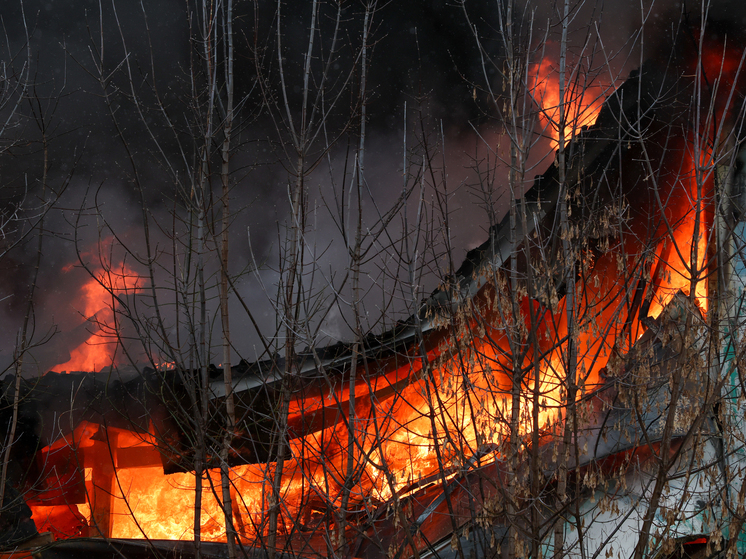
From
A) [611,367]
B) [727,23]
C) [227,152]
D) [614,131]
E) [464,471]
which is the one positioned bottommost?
[464,471]

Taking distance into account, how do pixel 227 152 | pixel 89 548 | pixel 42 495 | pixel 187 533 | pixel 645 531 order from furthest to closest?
1. pixel 187 533
2. pixel 42 495
3. pixel 89 548
4. pixel 227 152
5. pixel 645 531

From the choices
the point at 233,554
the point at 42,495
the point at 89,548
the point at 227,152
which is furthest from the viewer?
the point at 42,495

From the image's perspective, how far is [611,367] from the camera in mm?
3445

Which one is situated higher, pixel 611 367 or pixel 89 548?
pixel 611 367

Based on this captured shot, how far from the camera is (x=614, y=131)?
24.7ft

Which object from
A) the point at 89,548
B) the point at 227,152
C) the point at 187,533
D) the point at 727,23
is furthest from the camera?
the point at 187,533

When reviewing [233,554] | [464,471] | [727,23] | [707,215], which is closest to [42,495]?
[233,554]

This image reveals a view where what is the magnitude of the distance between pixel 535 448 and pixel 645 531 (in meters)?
0.80

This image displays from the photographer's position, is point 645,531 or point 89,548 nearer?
point 645,531

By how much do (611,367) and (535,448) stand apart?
82cm

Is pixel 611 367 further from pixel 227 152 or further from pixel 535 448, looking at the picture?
pixel 227 152

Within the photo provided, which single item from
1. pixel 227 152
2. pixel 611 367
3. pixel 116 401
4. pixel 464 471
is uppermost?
pixel 227 152

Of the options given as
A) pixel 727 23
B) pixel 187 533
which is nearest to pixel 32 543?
pixel 187 533

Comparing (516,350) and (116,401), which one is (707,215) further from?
(116,401)
